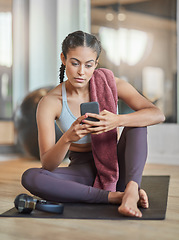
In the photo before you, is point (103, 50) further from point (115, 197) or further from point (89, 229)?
point (89, 229)

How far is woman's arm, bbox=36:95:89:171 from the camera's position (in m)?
1.55

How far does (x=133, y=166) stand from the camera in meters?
1.55

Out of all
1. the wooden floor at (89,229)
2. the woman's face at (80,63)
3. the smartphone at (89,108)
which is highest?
the woman's face at (80,63)

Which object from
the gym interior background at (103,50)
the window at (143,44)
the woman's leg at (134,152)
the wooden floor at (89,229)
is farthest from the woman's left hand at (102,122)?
the window at (143,44)

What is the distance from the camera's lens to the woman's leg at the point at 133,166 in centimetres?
141

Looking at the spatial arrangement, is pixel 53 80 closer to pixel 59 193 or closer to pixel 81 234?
pixel 59 193

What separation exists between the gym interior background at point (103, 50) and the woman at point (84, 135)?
1337mm

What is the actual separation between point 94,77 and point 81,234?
0.80 m

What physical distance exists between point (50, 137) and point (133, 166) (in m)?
0.37

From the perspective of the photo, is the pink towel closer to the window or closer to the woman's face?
the woman's face

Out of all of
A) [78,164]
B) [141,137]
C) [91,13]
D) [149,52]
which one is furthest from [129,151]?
[91,13]

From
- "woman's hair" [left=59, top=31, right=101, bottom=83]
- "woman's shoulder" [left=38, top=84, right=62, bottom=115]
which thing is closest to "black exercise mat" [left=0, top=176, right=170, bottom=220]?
"woman's shoulder" [left=38, top=84, right=62, bottom=115]

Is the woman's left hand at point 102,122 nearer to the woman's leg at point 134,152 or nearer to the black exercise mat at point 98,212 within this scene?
the woman's leg at point 134,152

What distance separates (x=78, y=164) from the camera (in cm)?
181
